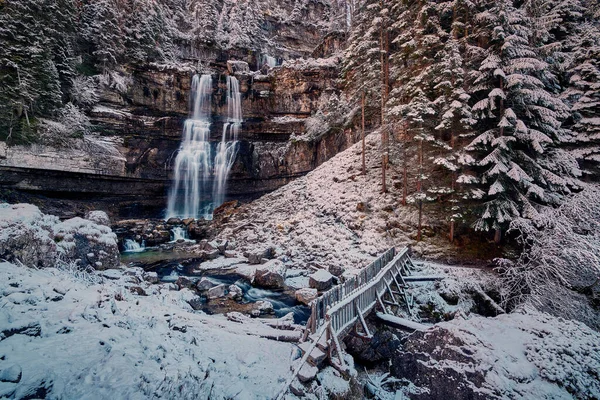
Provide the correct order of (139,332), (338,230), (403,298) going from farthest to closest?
1. (338,230)
2. (403,298)
3. (139,332)

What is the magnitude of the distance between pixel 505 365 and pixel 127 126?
35.2m

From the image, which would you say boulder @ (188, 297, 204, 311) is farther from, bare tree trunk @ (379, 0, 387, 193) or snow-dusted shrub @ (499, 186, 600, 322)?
bare tree trunk @ (379, 0, 387, 193)

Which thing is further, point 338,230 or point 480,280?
point 338,230

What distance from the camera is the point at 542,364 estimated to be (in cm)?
460

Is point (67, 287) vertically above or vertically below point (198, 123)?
below

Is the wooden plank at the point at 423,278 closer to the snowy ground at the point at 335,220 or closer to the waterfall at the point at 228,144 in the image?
the snowy ground at the point at 335,220

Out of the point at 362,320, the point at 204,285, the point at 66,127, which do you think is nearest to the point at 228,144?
the point at 66,127

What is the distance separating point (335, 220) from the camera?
18.5m

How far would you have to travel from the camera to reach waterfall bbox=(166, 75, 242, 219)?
104 ft

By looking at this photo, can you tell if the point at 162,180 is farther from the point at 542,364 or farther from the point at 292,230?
the point at 542,364

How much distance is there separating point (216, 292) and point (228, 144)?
2490cm

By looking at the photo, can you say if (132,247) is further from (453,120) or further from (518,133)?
(518,133)

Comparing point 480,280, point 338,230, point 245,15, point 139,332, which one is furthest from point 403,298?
point 245,15

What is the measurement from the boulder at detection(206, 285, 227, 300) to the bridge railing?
6.28 meters
